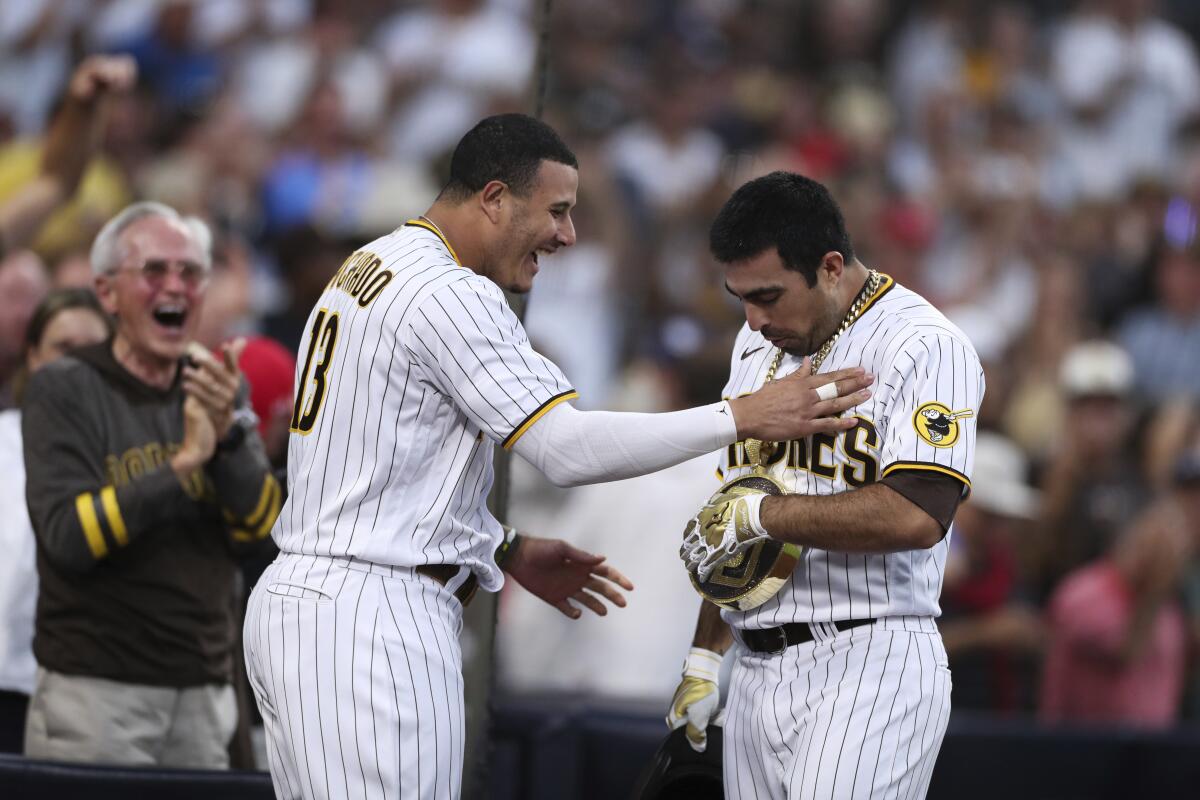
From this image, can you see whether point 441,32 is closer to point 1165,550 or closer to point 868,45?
point 868,45

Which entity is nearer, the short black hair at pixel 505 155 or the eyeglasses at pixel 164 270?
the short black hair at pixel 505 155

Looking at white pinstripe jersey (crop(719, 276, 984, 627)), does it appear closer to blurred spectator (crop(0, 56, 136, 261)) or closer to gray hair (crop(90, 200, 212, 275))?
gray hair (crop(90, 200, 212, 275))

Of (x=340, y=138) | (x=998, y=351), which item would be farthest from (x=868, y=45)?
(x=340, y=138)

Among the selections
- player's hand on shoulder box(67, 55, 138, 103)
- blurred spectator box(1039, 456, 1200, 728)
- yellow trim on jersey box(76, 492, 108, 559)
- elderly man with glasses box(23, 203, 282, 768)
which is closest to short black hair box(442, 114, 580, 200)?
A: elderly man with glasses box(23, 203, 282, 768)

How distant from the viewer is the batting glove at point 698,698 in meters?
4.08

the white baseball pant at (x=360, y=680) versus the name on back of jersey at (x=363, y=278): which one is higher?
the name on back of jersey at (x=363, y=278)

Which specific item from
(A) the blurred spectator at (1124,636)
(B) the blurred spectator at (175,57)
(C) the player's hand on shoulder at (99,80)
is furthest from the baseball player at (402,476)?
(B) the blurred spectator at (175,57)

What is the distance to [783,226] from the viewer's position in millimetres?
3660

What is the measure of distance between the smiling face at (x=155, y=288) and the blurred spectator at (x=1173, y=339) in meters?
6.37

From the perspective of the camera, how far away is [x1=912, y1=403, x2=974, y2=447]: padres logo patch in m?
3.48

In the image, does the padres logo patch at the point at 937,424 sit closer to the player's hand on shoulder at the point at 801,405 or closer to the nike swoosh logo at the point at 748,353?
the player's hand on shoulder at the point at 801,405

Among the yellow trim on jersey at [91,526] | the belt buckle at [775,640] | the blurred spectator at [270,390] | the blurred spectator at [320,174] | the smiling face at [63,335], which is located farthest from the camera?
the blurred spectator at [320,174]

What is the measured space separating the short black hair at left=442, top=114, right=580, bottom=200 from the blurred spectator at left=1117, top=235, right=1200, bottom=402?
21.3 ft

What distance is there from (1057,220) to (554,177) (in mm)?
7802
